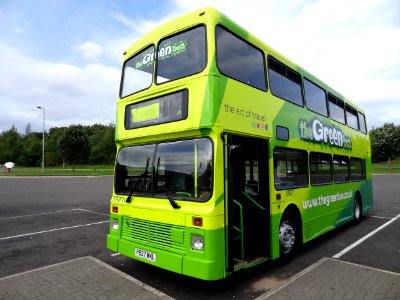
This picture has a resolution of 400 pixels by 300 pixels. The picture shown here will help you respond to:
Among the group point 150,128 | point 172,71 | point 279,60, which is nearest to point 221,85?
→ point 172,71

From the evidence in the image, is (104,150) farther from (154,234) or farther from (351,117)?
(154,234)

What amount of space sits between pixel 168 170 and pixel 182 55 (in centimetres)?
185

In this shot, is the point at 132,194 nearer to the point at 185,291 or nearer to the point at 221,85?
the point at 185,291

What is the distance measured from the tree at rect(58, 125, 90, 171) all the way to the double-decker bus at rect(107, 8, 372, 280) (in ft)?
148

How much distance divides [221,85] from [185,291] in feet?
10.3

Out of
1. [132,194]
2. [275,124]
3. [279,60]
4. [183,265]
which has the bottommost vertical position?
[183,265]

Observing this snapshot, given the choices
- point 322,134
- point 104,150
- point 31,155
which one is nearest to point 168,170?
point 322,134

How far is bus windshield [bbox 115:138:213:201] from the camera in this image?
14.8 feet

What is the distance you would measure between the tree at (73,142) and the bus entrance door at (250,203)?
4597 centimetres

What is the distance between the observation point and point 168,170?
491 cm

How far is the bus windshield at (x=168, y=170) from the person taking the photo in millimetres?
4508

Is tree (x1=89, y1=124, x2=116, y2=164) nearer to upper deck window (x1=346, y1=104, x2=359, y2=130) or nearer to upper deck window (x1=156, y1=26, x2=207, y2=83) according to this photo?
upper deck window (x1=346, y1=104, x2=359, y2=130)

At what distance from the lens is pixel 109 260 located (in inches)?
248

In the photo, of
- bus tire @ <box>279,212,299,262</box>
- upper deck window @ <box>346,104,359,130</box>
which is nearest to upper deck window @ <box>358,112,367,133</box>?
upper deck window @ <box>346,104,359,130</box>
